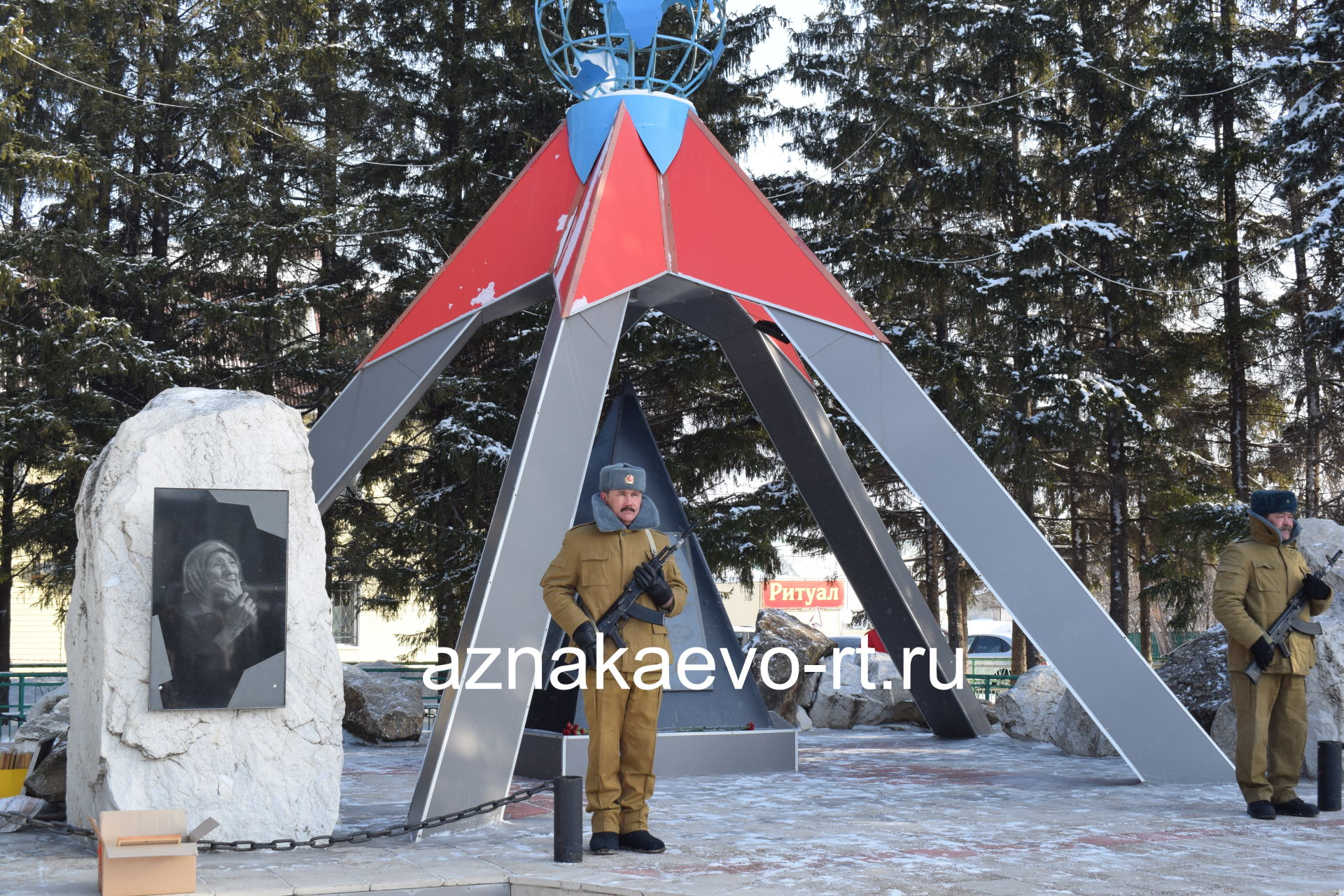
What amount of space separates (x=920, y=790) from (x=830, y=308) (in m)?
3.49

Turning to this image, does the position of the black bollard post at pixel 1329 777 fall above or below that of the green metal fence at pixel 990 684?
above

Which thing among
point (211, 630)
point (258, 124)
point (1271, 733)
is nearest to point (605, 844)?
point (211, 630)

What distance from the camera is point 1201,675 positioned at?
1036cm

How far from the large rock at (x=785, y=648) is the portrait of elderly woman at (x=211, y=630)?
7605 mm

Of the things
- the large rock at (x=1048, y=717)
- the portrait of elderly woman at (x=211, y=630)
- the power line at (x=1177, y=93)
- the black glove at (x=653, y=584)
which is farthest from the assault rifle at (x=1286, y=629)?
the power line at (x=1177, y=93)

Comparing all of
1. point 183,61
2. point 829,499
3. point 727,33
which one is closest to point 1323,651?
point 829,499

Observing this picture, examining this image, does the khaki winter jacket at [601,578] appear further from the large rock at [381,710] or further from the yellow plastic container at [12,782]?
the large rock at [381,710]

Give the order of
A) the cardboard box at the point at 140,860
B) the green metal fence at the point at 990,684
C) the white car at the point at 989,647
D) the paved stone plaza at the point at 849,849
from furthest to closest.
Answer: the white car at the point at 989,647 < the green metal fence at the point at 990,684 < the paved stone plaza at the point at 849,849 < the cardboard box at the point at 140,860

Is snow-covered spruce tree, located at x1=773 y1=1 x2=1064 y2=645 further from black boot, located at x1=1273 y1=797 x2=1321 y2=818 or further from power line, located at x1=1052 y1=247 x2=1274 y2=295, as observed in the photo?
black boot, located at x1=1273 y1=797 x2=1321 y2=818

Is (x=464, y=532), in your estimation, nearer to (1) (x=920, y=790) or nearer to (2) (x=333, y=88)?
(2) (x=333, y=88)

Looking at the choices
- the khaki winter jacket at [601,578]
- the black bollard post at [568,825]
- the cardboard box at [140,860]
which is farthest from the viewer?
the khaki winter jacket at [601,578]

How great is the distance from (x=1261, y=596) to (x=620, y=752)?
13.1ft

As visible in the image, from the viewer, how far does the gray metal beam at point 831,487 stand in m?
10.7

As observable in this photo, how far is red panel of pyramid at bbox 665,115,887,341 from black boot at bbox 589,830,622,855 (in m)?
4.13
